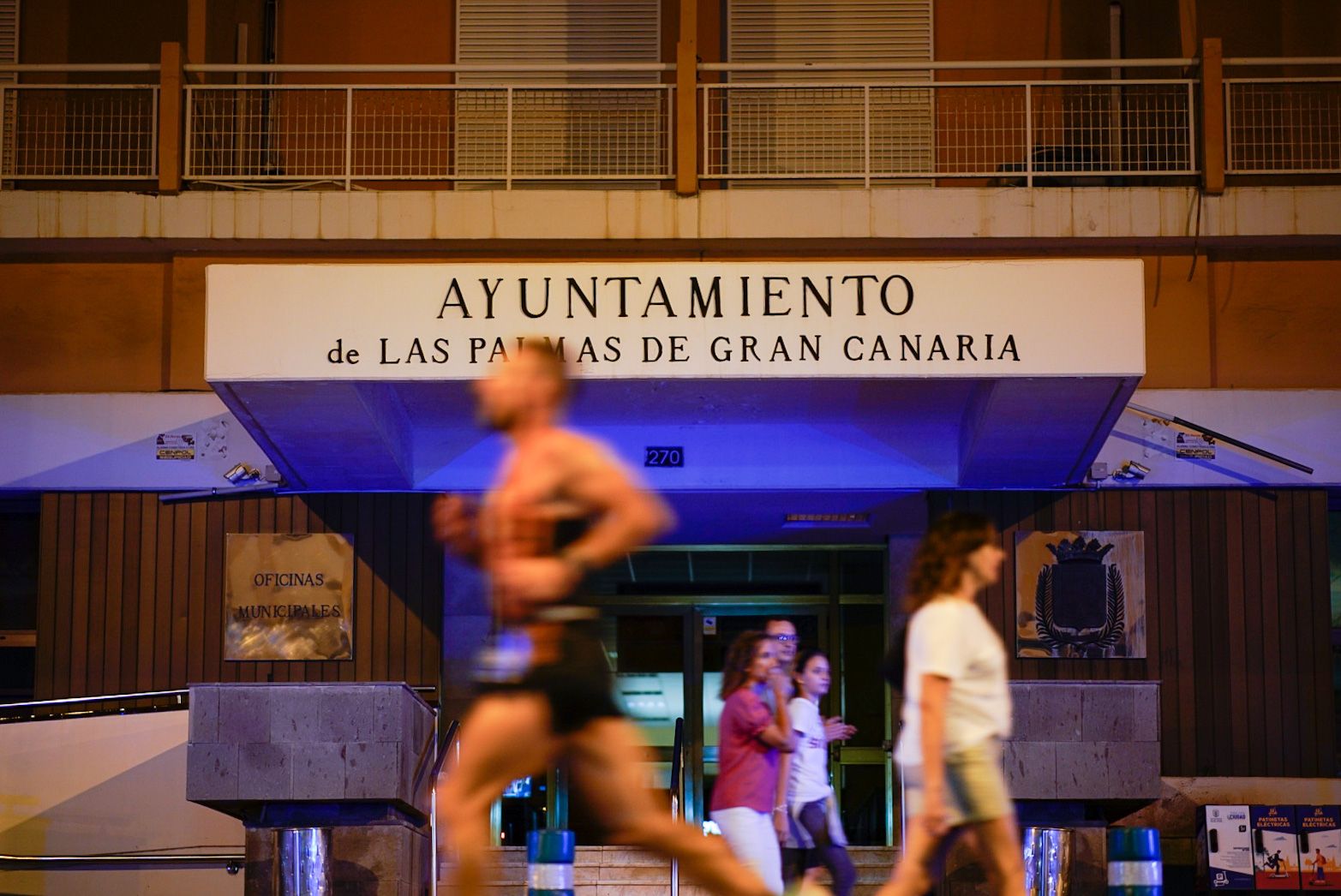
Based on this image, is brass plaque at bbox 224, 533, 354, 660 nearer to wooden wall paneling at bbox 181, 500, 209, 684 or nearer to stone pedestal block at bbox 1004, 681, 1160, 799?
wooden wall paneling at bbox 181, 500, 209, 684

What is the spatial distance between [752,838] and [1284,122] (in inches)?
418

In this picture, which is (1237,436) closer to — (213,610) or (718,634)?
(718,634)

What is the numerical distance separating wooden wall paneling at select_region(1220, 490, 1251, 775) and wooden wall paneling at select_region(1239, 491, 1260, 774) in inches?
0.9

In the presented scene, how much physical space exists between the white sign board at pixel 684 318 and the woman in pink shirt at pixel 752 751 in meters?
4.27

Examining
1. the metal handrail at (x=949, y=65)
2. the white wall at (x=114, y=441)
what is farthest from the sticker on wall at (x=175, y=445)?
the metal handrail at (x=949, y=65)

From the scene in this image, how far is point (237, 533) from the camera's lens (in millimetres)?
14719

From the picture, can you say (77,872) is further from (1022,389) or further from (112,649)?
(1022,389)

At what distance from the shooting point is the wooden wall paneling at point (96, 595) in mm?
14531

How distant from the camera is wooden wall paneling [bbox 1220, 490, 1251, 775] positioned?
14430mm

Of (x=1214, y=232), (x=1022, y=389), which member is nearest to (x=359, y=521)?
(x=1022, y=389)

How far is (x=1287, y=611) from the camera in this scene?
14.6m

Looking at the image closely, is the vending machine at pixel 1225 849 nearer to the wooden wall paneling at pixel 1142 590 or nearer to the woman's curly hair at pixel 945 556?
the wooden wall paneling at pixel 1142 590

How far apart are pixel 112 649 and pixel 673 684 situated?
521 cm

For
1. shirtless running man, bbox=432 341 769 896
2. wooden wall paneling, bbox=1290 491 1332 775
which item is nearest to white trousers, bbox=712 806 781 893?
shirtless running man, bbox=432 341 769 896
